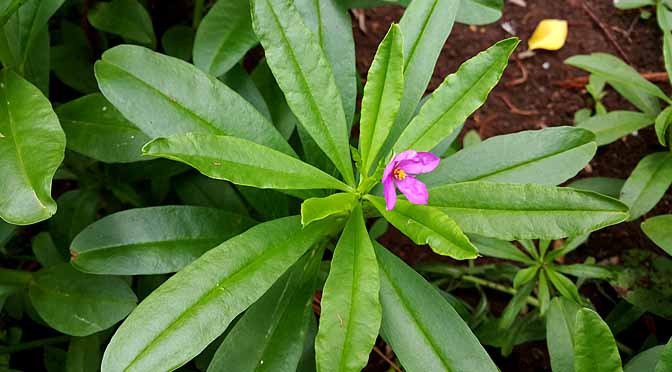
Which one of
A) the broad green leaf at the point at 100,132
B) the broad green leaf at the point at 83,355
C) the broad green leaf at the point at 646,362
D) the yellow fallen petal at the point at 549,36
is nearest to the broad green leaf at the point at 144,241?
the broad green leaf at the point at 100,132

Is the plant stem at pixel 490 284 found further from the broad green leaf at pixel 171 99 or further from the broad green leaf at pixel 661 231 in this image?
the broad green leaf at pixel 171 99

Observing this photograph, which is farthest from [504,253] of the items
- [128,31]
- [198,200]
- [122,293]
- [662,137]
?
[128,31]

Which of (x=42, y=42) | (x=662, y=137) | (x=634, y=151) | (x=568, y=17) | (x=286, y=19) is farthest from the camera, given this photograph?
(x=568, y=17)

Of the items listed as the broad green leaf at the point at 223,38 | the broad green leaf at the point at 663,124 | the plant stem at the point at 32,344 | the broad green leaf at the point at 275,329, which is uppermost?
the broad green leaf at the point at 223,38

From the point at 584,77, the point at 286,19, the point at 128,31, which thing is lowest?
the point at 584,77

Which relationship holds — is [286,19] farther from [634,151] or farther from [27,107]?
[634,151]

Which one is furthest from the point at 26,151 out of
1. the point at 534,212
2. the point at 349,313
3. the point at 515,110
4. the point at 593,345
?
the point at 515,110
